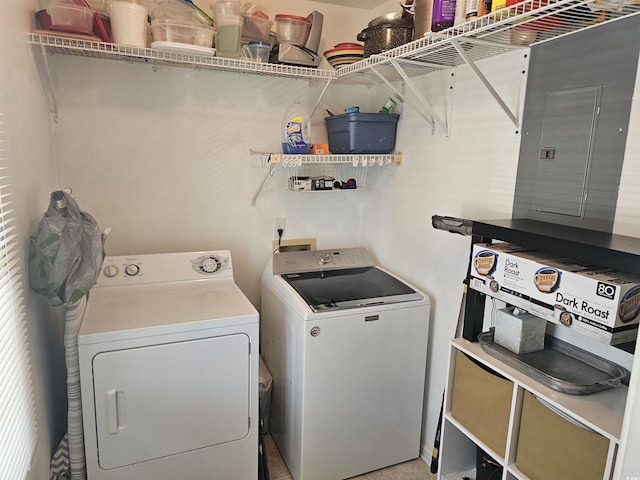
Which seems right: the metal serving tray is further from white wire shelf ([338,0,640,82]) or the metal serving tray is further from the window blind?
the window blind

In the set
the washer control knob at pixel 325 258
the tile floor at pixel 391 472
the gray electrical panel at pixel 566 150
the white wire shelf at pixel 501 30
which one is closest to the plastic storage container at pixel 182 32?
the white wire shelf at pixel 501 30

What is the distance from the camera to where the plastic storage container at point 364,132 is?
2326mm

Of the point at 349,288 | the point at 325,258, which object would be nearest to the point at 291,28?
the point at 325,258

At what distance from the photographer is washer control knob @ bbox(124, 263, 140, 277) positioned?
217cm

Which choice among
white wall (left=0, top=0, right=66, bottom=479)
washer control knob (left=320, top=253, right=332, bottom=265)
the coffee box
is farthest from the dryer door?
the coffee box

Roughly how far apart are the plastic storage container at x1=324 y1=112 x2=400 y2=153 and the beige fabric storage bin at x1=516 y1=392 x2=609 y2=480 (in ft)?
4.72

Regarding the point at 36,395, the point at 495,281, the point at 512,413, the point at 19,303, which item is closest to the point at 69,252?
the point at 19,303

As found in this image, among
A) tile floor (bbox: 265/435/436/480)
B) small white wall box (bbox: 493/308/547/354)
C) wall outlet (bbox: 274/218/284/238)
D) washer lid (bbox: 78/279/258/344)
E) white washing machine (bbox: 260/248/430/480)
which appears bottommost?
tile floor (bbox: 265/435/436/480)

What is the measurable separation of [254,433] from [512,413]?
1.09m

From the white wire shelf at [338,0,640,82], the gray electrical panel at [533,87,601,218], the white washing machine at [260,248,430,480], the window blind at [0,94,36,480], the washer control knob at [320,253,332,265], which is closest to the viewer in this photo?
the window blind at [0,94,36,480]

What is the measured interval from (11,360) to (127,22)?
1.33m

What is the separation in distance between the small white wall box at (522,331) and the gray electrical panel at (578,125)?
0.36 metres

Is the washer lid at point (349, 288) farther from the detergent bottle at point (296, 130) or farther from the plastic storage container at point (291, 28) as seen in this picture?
the plastic storage container at point (291, 28)

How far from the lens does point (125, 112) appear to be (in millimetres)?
2223
